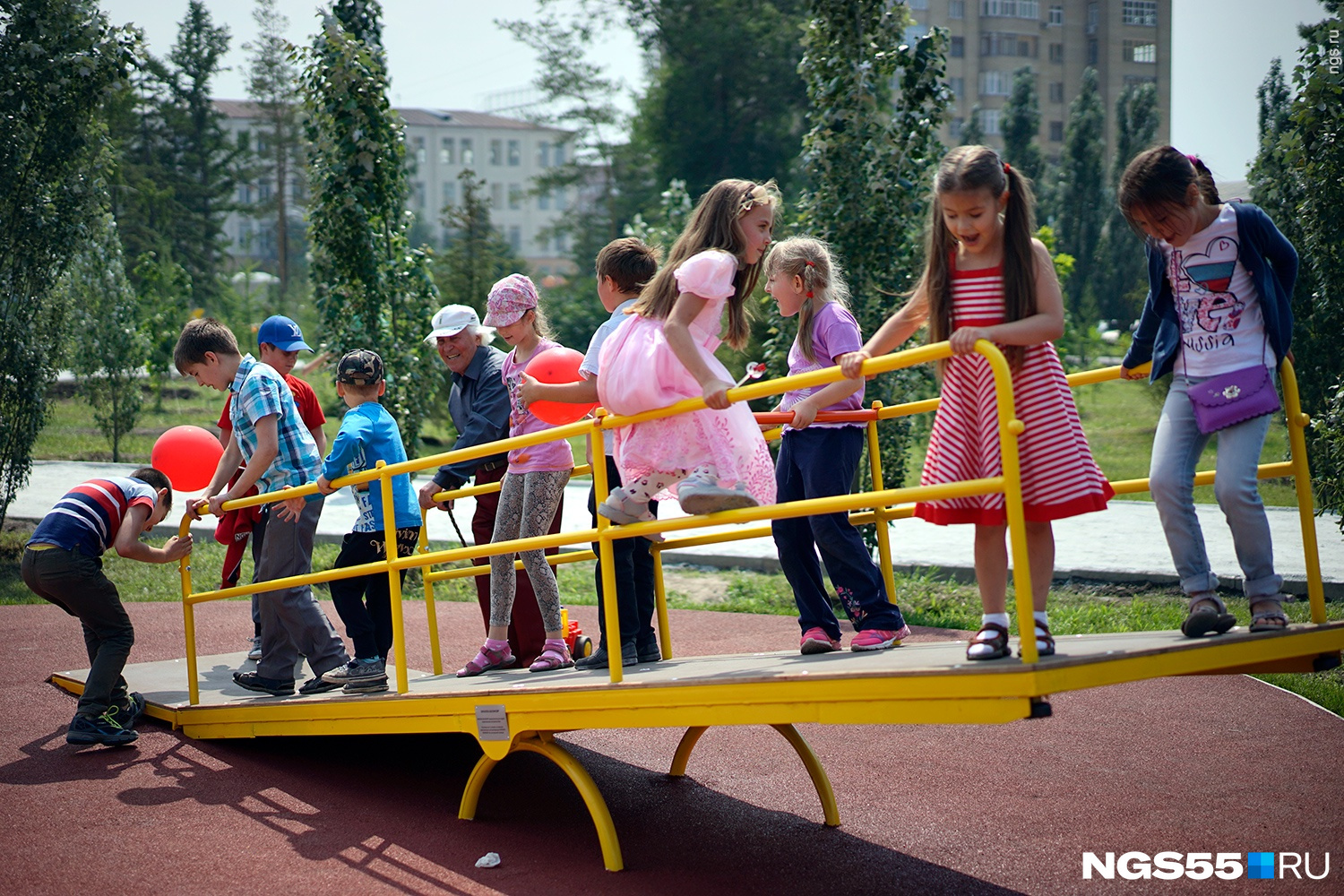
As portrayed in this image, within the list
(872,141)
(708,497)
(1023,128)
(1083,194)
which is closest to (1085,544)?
(872,141)

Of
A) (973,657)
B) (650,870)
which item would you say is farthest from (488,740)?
(973,657)

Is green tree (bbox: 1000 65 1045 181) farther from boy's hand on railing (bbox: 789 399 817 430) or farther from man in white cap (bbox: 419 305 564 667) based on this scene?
boy's hand on railing (bbox: 789 399 817 430)

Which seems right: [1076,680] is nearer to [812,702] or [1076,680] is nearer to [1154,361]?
[812,702]

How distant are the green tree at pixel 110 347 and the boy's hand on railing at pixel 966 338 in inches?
640

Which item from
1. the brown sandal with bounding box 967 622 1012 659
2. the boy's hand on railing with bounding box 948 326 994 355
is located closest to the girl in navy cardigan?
the brown sandal with bounding box 967 622 1012 659

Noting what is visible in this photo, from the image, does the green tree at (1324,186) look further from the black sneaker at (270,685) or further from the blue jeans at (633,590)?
the black sneaker at (270,685)

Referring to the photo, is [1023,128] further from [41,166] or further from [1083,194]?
[41,166]

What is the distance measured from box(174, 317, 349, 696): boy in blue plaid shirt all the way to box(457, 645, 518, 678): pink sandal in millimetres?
800

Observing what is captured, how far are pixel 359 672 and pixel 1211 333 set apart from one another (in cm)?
394

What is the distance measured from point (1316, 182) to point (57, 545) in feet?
24.5

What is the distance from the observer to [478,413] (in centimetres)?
555

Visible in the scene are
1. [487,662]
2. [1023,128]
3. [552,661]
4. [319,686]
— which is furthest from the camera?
[1023,128]

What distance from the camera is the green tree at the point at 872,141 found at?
9344 mm

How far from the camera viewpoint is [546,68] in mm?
52062
